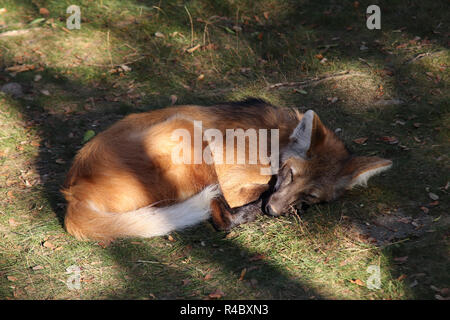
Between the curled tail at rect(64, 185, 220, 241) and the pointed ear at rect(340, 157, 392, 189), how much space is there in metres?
1.23

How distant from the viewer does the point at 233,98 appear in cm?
558

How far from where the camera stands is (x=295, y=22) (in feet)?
22.4

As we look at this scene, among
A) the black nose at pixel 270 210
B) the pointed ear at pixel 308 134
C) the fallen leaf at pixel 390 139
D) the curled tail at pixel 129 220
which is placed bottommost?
the black nose at pixel 270 210

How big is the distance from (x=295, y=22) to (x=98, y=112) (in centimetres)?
330

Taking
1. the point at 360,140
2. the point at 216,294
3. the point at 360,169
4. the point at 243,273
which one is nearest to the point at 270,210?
the point at 243,273

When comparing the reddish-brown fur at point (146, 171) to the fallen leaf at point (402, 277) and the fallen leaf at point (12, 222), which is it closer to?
the fallen leaf at point (12, 222)

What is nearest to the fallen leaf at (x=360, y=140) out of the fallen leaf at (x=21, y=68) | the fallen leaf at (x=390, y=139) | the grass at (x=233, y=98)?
the grass at (x=233, y=98)

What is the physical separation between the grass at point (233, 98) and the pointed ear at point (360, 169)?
0.21 metres

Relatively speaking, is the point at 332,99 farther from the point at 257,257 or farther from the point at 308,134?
the point at 257,257

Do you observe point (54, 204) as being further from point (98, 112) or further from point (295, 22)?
point (295, 22)

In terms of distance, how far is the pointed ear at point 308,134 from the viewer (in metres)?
3.53

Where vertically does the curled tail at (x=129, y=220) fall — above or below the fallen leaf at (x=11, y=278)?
above

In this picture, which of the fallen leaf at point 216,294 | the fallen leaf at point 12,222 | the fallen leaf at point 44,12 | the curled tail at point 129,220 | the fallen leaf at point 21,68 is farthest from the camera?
the fallen leaf at point 44,12
